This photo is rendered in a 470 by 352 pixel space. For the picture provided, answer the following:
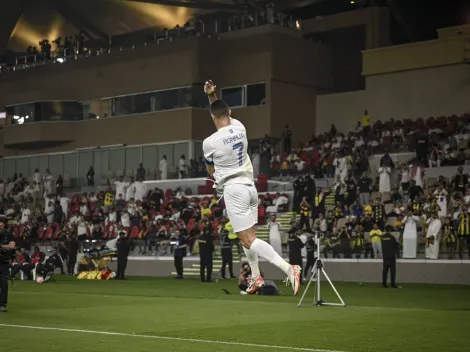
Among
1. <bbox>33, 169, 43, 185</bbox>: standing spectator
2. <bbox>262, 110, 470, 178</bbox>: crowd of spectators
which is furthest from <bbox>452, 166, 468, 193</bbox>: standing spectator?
<bbox>33, 169, 43, 185</bbox>: standing spectator

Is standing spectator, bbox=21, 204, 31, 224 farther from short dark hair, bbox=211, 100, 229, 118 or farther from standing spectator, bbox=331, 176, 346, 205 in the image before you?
short dark hair, bbox=211, 100, 229, 118

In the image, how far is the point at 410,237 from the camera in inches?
1150

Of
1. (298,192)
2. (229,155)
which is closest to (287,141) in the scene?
(298,192)

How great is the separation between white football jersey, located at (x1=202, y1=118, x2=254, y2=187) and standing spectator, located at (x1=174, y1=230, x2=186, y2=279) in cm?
2341

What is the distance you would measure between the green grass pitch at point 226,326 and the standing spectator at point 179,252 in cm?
1309

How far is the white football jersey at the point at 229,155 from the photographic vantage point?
10539 millimetres

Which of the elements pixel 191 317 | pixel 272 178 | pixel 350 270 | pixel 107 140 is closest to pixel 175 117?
pixel 107 140

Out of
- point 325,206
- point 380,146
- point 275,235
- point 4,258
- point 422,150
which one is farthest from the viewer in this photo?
point 380,146

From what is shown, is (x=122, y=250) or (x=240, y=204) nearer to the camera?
(x=240, y=204)

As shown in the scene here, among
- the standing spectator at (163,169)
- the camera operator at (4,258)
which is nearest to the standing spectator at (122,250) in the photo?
the standing spectator at (163,169)

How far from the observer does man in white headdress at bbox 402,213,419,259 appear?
29125 millimetres

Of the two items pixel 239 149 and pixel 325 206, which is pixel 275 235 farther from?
pixel 239 149

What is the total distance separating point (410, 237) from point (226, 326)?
1747 cm

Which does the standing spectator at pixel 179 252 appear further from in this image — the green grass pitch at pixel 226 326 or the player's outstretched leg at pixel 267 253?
the player's outstretched leg at pixel 267 253
